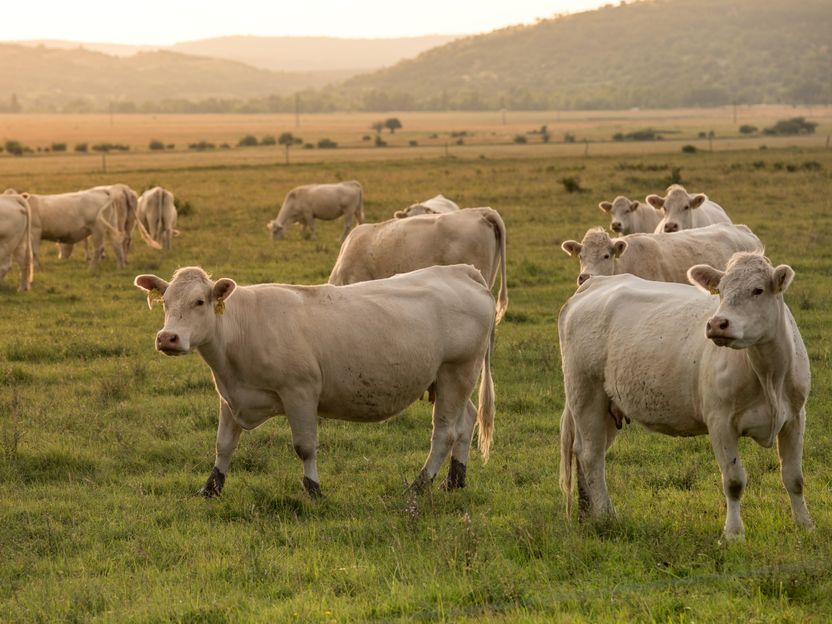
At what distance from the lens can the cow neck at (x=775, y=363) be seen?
6238 millimetres

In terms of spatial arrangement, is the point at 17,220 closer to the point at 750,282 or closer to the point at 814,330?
the point at 814,330

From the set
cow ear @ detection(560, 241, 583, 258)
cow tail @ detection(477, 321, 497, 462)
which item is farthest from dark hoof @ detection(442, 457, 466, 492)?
cow ear @ detection(560, 241, 583, 258)

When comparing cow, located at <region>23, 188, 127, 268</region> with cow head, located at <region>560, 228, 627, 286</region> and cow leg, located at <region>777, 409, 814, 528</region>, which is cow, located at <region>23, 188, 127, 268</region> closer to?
cow head, located at <region>560, 228, 627, 286</region>

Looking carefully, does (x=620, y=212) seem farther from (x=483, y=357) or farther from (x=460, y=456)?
(x=460, y=456)

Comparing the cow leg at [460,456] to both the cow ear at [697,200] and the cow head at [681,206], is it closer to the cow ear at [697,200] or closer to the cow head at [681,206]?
the cow head at [681,206]

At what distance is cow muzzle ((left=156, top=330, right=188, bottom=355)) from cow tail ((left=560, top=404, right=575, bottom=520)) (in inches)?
108

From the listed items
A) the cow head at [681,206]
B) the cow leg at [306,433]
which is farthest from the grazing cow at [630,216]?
the cow leg at [306,433]

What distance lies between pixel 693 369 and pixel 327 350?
285 centimetres

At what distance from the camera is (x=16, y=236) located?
58.7ft

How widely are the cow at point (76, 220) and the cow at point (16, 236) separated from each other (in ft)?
6.08

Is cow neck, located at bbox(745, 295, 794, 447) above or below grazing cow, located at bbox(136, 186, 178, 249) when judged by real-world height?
above

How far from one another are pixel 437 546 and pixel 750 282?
2.43 meters

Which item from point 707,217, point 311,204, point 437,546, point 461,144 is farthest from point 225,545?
point 461,144

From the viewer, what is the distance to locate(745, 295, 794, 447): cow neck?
624cm
